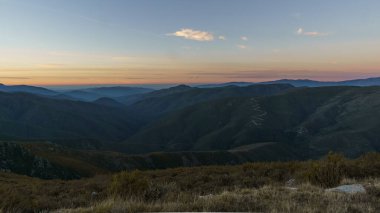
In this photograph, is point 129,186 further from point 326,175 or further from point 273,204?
point 326,175

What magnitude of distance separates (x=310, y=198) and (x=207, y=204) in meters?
2.53

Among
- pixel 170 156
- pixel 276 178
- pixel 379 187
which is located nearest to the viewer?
pixel 379 187

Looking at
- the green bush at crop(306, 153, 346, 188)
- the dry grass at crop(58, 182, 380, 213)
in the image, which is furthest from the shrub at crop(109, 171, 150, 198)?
the green bush at crop(306, 153, 346, 188)

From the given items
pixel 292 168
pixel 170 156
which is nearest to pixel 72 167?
pixel 170 156

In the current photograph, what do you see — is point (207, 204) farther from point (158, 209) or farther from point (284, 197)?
point (284, 197)

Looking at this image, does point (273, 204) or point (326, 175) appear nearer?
point (273, 204)

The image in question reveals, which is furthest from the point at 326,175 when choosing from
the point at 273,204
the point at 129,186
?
the point at 129,186

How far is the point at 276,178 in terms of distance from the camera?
15.7 meters

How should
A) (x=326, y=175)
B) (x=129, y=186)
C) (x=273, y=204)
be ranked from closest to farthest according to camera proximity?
1. (x=273, y=204)
2. (x=129, y=186)
3. (x=326, y=175)

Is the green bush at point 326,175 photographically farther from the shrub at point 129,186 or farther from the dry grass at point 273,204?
the shrub at point 129,186

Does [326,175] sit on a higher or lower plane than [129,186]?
higher

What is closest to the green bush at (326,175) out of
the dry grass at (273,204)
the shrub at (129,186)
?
the dry grass at (273,204)

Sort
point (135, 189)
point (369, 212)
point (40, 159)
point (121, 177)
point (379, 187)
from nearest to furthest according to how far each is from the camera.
A: point (369, 212), point (379, 187), point (135, 189), point (121, 177), point (40, 159)

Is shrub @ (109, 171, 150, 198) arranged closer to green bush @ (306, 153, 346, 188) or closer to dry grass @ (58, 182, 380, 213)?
dry grass @ (58, 182, 380, 213)
